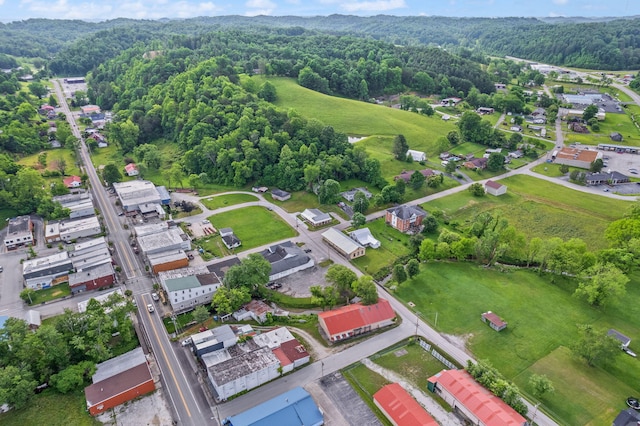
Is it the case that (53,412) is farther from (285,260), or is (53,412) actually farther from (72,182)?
(72,182)

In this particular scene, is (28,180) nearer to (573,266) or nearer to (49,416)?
(49,416)

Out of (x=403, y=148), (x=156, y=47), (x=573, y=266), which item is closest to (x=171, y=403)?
(x=573, y=266)

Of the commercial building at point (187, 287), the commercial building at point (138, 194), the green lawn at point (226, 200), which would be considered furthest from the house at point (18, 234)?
the green lawn at point (226, 200)

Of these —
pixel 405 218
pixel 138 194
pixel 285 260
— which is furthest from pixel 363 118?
pixel 285 260

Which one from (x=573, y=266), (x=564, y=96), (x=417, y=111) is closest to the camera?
(x=573, y=266)

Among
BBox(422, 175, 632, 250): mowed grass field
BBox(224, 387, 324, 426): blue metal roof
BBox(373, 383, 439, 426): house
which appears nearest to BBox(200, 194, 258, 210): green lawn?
BBox(422, 175, 632, 250): mowed grass field

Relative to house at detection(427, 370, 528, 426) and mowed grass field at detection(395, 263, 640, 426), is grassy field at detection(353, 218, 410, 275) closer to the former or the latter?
mowed grass field at detection(395, 263, 640, 426)
